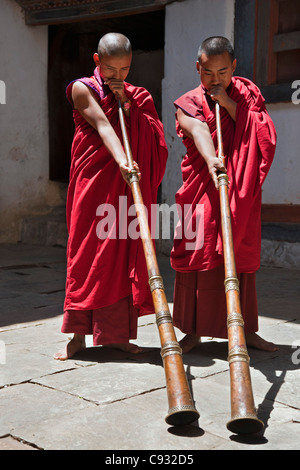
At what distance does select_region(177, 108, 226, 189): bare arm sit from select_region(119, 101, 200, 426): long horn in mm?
377

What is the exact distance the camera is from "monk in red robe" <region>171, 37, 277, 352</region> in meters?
3.31

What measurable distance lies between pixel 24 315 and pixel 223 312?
5.26ft

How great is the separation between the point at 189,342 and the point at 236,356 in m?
1.02

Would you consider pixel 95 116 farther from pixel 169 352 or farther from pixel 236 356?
pixel 236 356

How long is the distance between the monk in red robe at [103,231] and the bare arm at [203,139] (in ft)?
0.75

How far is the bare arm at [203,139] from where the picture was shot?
10.3ft

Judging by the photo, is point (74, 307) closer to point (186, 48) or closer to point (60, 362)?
point (60, 362)

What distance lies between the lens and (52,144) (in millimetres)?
8672

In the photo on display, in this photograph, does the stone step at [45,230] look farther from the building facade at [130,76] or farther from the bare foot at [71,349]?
the bare foot at [71,349]

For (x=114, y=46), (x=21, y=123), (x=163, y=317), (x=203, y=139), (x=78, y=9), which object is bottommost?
(x=163, y=317)

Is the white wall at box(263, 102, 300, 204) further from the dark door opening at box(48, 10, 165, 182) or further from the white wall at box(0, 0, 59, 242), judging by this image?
the white wall at box(0, 0, 59, 242)

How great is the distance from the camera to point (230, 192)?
3.32 meters

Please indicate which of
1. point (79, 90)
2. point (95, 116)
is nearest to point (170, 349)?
point (95, 116)

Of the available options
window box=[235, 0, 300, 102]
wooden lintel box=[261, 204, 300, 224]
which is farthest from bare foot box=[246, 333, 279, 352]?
window box=[235, 0, 300, 102]
